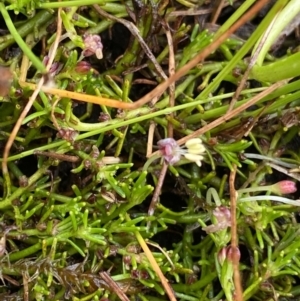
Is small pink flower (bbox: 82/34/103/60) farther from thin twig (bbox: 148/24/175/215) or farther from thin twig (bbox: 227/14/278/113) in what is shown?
thin twig (bbox: 227/14/278/113)

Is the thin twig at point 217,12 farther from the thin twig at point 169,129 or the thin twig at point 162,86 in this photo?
the thin twig at point 162,86

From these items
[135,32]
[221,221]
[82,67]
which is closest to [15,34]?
[82,67]

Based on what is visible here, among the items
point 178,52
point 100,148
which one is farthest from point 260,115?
point 100,148

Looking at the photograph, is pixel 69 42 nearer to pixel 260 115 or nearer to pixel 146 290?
pixel 260 115

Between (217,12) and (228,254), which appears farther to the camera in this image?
(217,12)

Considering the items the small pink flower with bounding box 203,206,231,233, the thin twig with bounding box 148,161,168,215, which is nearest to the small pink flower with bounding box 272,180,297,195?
the small pink flower with bounding box 203,206,231,233

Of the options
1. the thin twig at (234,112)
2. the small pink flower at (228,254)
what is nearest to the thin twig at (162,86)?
the thin twig at (234,112)

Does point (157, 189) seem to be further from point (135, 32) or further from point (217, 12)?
point (217, 12)

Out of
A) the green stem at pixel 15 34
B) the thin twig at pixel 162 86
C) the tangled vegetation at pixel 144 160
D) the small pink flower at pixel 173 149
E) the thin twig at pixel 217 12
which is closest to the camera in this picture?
the thin twig at pixel 162 86
